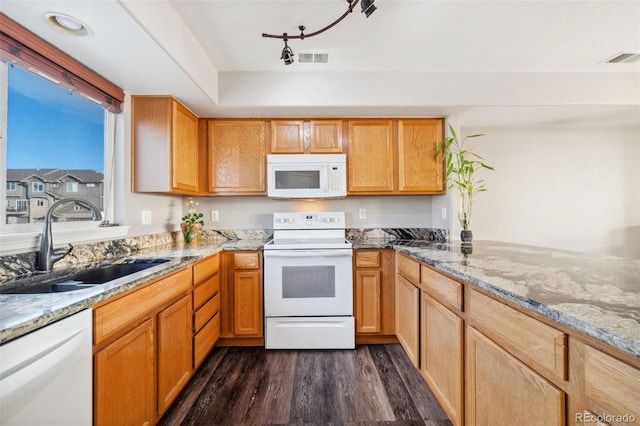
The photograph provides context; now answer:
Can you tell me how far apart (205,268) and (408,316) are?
156cm

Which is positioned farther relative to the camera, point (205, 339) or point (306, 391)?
point (205, 339)

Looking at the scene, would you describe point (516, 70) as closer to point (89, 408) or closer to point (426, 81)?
point (426, 81)

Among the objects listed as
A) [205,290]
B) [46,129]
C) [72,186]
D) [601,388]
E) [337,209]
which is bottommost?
[205,290]

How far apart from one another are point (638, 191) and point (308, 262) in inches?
151

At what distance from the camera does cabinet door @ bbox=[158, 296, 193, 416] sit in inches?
54.0

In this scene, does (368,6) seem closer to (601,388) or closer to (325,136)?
(325,136)

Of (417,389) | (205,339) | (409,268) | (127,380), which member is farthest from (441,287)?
(205,339)

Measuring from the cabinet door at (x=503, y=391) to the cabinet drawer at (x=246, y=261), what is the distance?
1637 millimetres

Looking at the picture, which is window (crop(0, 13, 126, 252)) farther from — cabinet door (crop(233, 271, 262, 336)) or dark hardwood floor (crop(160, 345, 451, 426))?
dark hardwood floor (crop(160, 345, 451, 426))

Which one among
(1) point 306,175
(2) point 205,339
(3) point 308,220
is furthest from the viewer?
(3) point 308,220

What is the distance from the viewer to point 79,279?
130 cm

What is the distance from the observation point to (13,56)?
4.07 ft

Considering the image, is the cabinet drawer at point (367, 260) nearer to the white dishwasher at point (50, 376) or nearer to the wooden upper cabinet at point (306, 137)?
the wooden upper cabinet at point (306, 137)

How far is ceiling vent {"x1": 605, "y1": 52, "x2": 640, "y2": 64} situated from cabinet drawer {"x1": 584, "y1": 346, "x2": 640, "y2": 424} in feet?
8.56
